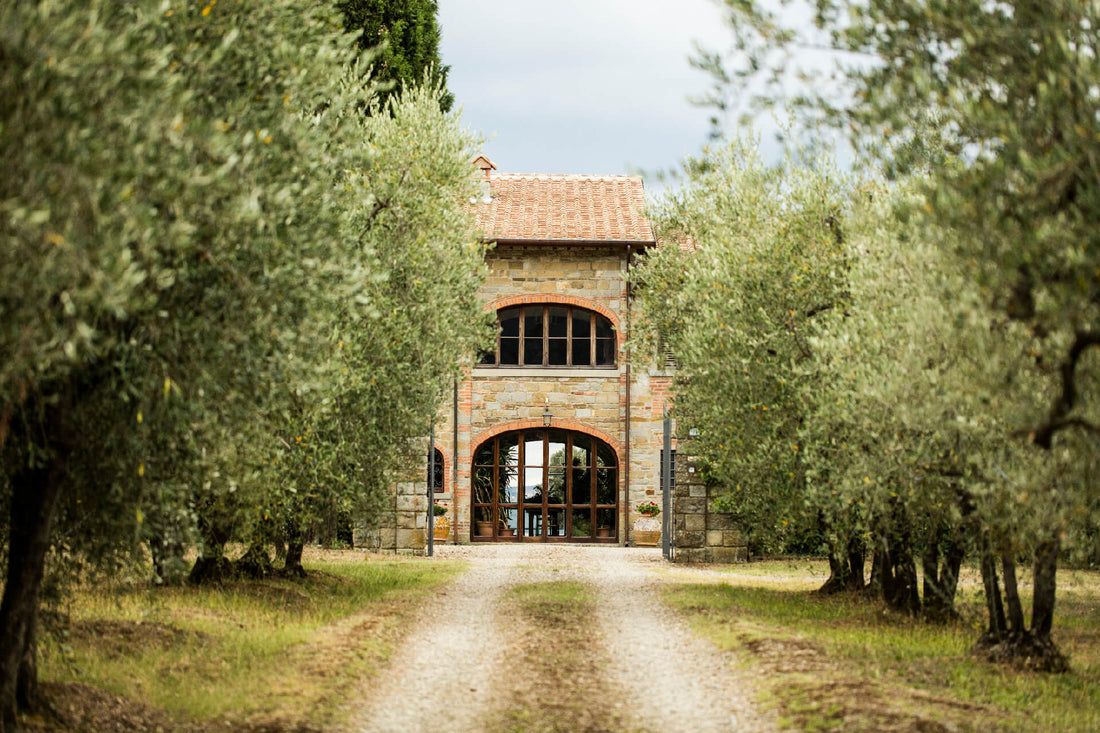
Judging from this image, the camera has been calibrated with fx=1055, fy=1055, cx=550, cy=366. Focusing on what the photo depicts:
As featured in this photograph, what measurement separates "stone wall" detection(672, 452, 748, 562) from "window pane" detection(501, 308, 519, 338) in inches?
306

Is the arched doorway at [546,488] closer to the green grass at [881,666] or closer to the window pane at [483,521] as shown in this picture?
the window pane at [483,521]

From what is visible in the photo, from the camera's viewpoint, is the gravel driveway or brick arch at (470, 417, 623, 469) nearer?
the gravel driveway

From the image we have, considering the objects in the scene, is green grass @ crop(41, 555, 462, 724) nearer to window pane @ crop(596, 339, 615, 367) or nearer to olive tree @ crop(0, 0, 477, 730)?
olive tree @ crop(0, 0, 477, 730)

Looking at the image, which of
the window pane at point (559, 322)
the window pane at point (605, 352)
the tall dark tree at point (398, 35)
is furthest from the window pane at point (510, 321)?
the tall dark tree at point (398, 35)

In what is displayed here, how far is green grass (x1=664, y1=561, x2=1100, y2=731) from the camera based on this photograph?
872 cm

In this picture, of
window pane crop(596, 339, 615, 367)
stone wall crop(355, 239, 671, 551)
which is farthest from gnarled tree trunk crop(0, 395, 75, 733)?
window pane crop(596, 339, 615, 367)

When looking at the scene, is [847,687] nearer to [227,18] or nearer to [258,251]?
[258,251]

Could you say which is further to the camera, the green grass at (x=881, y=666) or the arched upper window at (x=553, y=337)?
the arched upper window at (x=553, y=337)

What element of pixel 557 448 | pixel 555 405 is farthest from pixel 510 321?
pixel 557 448

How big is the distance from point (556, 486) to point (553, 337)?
13.8 feet

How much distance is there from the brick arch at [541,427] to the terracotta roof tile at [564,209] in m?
5.08

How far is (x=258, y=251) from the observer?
7129 millimetres

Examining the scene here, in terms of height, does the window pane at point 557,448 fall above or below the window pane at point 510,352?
below

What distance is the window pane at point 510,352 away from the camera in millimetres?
29719
